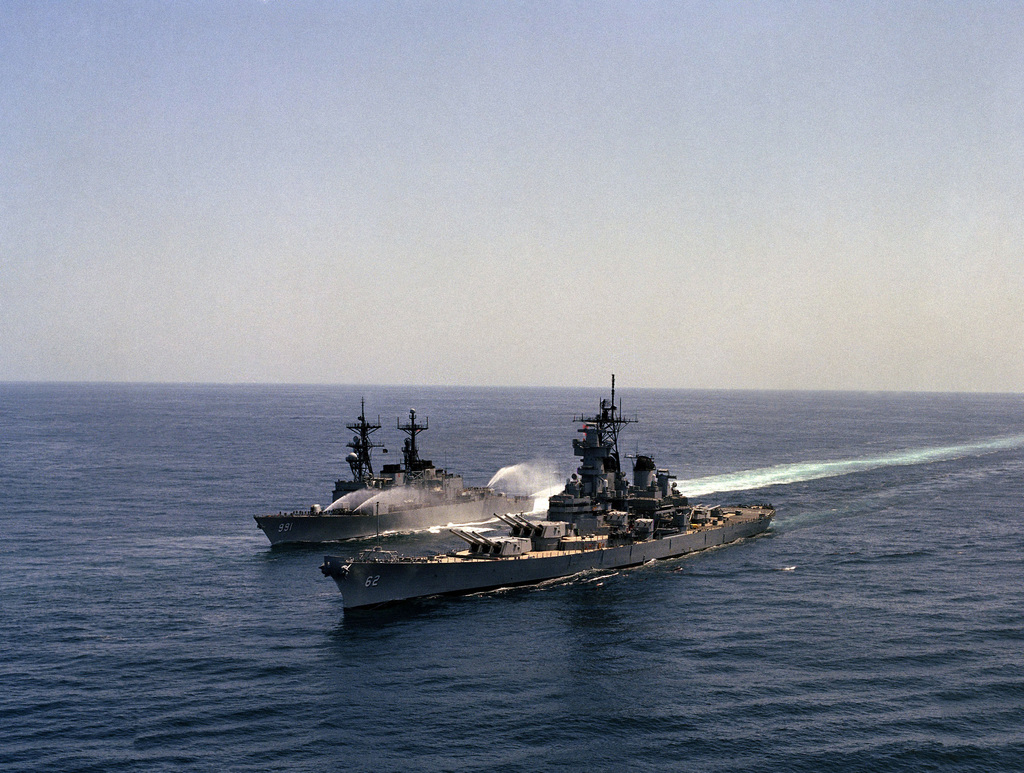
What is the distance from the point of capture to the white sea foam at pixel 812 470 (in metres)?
107

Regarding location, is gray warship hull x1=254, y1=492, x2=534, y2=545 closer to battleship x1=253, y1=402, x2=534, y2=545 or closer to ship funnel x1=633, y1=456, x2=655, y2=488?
battleship x1=253, y1=402, x2=534, y2=545

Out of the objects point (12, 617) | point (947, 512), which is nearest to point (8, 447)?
point (12, 617)

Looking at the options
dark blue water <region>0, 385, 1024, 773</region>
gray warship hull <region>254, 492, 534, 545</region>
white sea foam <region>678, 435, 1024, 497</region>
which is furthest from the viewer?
white sea foam <region>678, 435, 1024, 497</region>

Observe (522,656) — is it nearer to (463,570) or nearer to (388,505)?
(463,570)

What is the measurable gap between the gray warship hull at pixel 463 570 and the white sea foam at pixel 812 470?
124 ft

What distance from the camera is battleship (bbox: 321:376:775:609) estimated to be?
54375 mm

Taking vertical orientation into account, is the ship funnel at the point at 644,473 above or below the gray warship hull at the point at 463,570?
above

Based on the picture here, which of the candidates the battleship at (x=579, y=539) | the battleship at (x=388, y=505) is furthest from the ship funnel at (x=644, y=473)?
the battleship at (x=388, y=505)

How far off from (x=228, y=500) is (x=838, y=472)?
81.3m

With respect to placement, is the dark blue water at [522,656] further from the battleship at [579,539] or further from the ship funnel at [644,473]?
the ship funnel at [644,473]

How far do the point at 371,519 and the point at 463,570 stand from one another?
22395 millimetres

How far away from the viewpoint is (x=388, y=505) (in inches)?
3152

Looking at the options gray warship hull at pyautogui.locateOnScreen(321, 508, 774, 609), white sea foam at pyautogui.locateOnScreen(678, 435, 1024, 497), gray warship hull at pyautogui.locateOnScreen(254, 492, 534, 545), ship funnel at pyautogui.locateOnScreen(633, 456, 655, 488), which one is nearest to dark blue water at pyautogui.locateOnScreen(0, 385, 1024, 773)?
gray warship hull at pyautogui.locateOnScreen(321, 508, 774, 609)

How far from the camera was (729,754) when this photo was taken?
32500 millimetres
